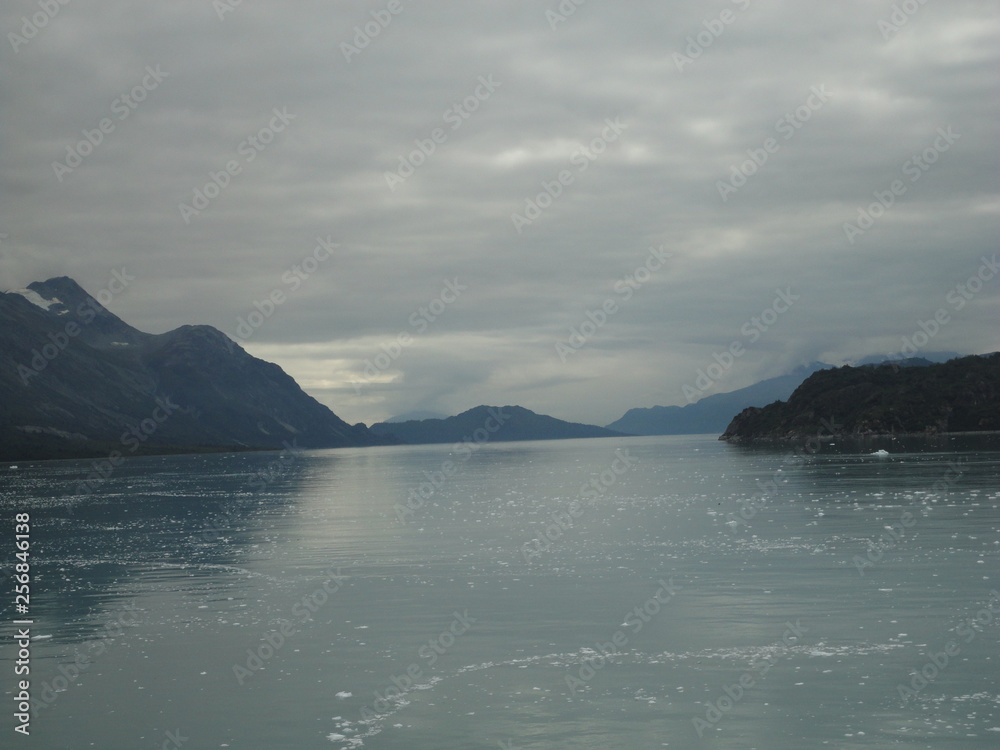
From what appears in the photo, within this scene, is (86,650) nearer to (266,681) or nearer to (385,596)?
(266,681)

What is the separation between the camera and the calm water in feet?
59.7

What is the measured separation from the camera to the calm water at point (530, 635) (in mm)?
18188

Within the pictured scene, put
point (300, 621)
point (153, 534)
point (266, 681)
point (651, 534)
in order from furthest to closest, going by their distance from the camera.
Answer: point (153, 534), point (651, 534), point (300, 621), point (266, 681)

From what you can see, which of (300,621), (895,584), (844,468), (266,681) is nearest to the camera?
(266,681)

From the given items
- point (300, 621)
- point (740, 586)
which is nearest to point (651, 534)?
point (740, 586)

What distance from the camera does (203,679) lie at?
22234mm

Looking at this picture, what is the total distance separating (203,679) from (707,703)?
1272 cm

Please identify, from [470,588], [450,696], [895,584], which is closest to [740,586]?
[895,584]

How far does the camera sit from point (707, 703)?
62.8ft

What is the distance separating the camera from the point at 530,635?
1013 inches

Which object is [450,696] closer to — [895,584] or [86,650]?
[86,650]

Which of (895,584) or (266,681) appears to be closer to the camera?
(266,681)

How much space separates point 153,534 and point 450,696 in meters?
42.6

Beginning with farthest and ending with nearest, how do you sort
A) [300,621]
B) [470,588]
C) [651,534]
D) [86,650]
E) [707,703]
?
[651,534], [470,588], [300,621], [86,650], [707,703]
